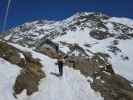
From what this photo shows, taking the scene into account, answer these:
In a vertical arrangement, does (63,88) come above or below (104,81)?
below

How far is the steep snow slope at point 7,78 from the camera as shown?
1165 inches

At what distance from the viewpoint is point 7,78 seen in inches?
1296

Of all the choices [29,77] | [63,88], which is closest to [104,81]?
[63,88]

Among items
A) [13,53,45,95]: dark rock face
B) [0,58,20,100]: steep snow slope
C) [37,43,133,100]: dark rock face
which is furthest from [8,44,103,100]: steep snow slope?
[37,43,133,100]: dark rock face

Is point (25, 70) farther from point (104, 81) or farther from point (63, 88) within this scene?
point (104, 81)

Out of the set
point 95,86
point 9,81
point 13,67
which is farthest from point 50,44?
point 9,81

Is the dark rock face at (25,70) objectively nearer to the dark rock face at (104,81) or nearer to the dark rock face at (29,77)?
the dark rock face at (29,77)

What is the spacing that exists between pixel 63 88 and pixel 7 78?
690 centimetres

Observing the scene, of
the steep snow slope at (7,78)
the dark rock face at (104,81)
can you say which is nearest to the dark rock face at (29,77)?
the steep snow slope at (7,78)

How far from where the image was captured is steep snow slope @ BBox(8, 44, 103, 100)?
109ft

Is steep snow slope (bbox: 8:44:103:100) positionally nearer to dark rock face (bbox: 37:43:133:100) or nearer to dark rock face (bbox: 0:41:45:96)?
dark rock face (bbox: 0:41:45:96)

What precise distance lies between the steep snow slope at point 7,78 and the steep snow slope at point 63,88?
54.3 inches

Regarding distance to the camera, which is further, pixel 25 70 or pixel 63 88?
pixel 25 70

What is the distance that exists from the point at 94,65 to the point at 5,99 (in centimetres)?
2861
